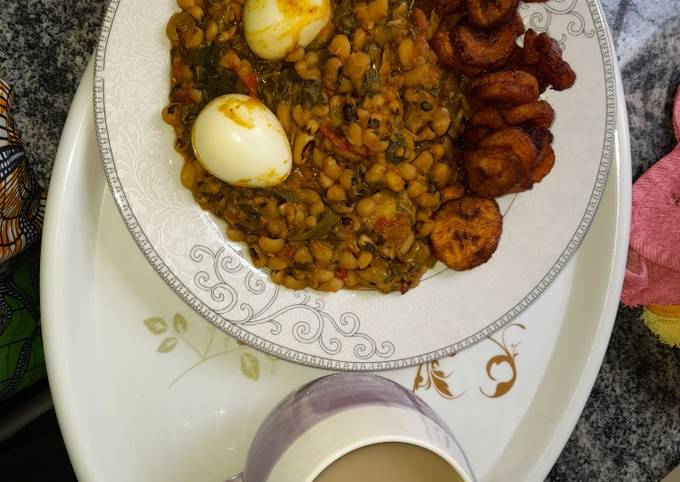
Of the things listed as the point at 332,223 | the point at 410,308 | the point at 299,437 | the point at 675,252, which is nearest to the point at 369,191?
the point at 332,223

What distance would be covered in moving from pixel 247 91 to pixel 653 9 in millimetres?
937

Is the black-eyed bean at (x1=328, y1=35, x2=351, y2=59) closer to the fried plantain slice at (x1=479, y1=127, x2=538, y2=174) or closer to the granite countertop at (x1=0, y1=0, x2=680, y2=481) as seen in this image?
the fried plantain slice at (x1=479, y1=127, x2=538, y2=174)

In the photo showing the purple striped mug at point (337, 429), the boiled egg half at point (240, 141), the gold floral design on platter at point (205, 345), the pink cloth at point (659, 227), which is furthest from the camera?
the pink cloth at point (659, 227)

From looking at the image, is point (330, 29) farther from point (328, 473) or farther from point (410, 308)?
point (328, 473)

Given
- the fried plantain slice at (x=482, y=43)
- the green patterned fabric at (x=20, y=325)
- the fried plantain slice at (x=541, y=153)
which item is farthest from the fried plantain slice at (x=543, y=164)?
the green patterned fabric at (x=20, y=325)

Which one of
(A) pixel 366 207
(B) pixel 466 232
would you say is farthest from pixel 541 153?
(A) pixel 366 207

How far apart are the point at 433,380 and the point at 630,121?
2.47 feet

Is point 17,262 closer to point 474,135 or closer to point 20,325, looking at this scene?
point 20,325

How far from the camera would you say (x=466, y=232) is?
911mm

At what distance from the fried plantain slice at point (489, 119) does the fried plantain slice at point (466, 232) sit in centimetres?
11

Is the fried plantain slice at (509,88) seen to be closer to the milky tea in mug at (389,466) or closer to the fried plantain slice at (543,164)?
the fried plantain slice at (543,164)

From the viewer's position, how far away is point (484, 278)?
3.13 feet

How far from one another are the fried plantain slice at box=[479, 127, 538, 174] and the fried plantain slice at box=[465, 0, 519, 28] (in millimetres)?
146

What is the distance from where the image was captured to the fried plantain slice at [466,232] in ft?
2.98
